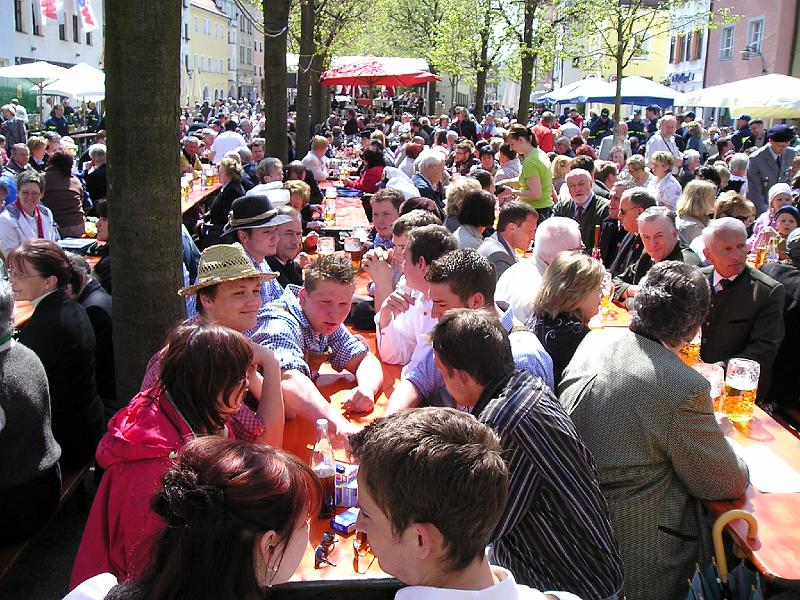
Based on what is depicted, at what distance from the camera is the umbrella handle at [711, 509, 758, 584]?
8.67 ft

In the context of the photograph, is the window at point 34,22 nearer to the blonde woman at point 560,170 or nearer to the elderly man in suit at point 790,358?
the blonde woman at point 560,170

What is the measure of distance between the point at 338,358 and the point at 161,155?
1.37 metres

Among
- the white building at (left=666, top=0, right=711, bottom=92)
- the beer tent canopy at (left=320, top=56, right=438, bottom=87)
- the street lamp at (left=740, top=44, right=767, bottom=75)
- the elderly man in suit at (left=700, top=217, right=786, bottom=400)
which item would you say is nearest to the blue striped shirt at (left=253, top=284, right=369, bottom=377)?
the elderly man in suit at (left=700, top=217, right=786, bottom=400)

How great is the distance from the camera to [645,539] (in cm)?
281

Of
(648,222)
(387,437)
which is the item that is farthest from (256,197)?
(387,437)

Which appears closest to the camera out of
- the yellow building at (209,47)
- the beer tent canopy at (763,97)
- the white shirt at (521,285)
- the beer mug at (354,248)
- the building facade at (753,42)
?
the white shirt at (521,285)

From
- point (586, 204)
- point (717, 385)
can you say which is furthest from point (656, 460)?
point (586, 204)

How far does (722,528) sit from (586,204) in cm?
564

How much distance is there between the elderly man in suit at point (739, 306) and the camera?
4.39 meters

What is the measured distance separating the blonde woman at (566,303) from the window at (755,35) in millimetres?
29548

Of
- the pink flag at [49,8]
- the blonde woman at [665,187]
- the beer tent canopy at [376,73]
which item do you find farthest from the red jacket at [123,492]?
the pink flag at [49,8]

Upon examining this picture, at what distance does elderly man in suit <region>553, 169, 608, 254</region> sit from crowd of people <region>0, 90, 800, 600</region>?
1973 millimetres

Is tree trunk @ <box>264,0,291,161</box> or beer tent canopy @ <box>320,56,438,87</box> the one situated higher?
beer tent canopy @ <box>320,56,438,87</box>

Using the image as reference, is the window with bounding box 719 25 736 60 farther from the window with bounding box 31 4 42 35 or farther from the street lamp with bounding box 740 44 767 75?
the window with bounding box 31 4 42 35
